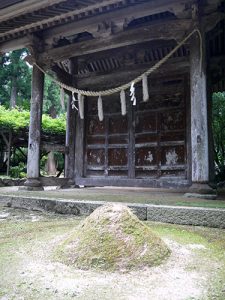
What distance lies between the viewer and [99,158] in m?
8.72

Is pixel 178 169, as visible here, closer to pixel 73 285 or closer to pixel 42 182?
pixel 42 182

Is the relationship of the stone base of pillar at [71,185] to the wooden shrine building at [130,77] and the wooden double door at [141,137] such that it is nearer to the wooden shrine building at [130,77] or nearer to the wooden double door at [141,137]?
the wooden shrine building at [130,77]

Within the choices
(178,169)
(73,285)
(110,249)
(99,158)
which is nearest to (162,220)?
(110,249)

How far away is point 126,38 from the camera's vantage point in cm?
648

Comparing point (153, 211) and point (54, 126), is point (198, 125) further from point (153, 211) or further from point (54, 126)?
point (54, 126)

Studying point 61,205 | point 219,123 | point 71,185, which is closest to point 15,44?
point 71,185

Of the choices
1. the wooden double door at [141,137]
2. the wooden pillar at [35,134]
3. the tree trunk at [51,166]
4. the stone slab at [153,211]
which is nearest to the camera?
the stone slab at [153,211]

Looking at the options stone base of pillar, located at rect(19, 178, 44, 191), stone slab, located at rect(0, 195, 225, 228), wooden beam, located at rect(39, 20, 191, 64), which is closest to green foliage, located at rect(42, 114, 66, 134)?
wooden beam, located at rect(39, 20, 191, 64)

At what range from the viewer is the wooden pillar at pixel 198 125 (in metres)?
5.18

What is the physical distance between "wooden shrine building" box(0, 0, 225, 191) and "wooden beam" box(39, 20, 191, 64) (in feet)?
0.07

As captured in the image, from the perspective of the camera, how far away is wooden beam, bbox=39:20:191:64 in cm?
585

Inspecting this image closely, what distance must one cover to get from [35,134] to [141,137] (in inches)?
118

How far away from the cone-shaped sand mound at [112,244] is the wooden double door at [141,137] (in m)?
5.14

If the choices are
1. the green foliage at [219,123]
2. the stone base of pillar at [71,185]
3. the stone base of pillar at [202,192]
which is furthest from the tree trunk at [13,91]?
the stone base of pillar at [202,192]
